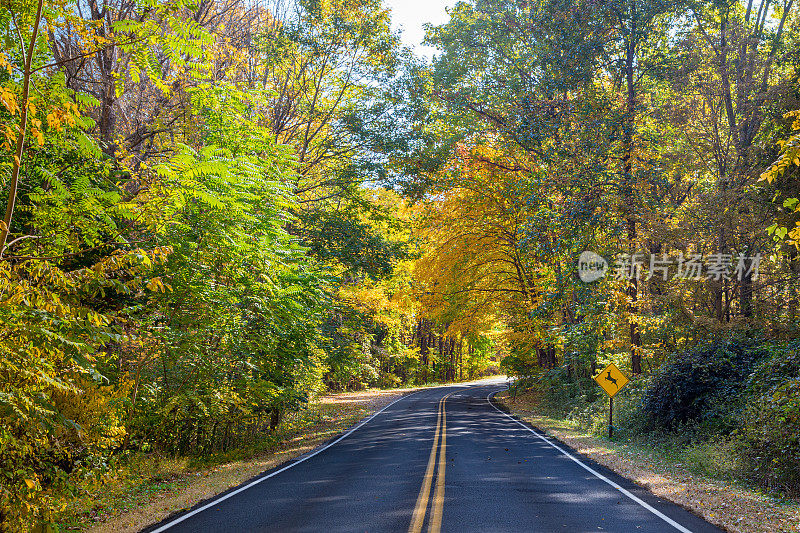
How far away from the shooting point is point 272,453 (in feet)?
48.7

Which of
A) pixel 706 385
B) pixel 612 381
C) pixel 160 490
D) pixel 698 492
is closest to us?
pixel 698 492

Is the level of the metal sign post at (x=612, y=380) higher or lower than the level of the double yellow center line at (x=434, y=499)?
higher

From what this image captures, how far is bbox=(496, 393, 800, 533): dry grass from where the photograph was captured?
7184mm

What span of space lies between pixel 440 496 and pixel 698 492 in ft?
14.8

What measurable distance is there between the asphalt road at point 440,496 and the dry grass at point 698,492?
36 cm

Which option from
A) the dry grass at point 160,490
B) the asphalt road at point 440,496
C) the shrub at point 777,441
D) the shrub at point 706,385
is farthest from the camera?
the shrub at point 706,385

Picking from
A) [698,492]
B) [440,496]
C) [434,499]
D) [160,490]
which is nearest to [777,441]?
[698,492]

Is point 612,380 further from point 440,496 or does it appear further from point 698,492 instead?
point 440,496

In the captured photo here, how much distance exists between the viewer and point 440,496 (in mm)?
8484

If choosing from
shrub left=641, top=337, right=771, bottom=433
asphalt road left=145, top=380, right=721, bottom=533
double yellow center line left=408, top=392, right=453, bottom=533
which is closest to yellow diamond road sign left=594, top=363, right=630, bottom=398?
shrub left=641, top=337, right=771, bottom=433

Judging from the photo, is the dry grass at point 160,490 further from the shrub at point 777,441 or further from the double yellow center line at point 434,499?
the shrub at point 777,441

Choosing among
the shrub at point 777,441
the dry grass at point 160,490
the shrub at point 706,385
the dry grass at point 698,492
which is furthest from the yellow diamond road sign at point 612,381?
the dry grass at point 160,490

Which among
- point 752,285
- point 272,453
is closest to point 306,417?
point 272,453

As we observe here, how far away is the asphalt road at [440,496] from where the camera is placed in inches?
279
